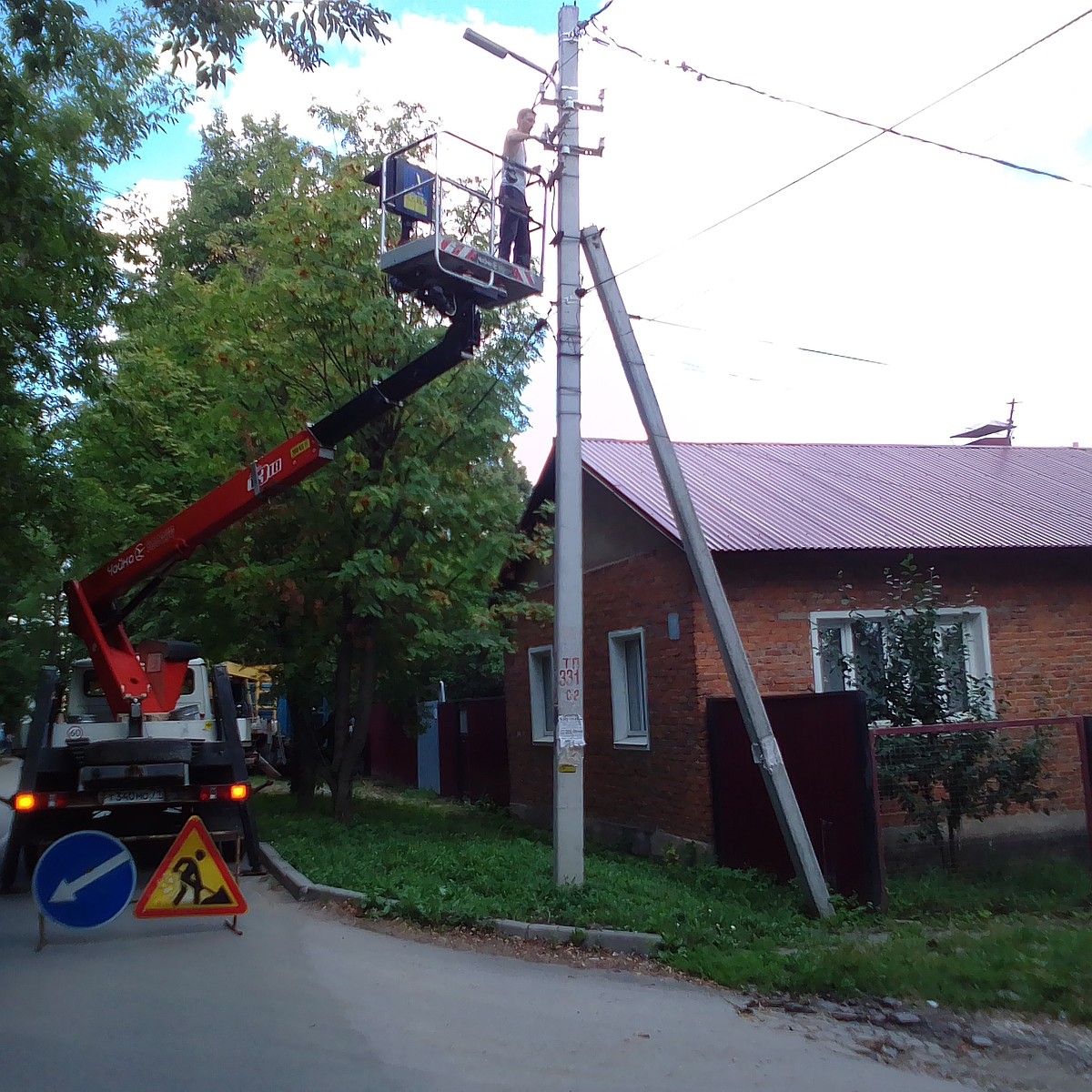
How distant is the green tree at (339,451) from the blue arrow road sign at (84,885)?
4567 mm

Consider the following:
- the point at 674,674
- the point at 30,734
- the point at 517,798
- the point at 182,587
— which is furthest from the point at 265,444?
the point at 517,798

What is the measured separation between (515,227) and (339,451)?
12.9 ft

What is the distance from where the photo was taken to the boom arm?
30.6ft

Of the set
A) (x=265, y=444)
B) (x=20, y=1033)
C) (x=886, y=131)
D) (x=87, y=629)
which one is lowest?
(x=20, y=1033)

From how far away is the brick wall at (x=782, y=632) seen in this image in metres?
11.4

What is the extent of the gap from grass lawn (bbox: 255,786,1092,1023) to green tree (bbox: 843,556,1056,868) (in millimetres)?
607

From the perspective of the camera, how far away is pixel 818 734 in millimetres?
9383

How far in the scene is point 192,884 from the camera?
7852 millimetres

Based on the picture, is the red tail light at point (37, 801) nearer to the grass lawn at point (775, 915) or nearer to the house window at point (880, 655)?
the grass lawn at point (775, 915)

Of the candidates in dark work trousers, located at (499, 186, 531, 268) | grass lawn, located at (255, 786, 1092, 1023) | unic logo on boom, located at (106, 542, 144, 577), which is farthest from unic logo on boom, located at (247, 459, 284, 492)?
grass lawn, located at (255, 786, 1092, 1023)

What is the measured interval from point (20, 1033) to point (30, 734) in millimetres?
5454

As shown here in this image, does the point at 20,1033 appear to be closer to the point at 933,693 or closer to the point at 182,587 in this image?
the point at 933,693

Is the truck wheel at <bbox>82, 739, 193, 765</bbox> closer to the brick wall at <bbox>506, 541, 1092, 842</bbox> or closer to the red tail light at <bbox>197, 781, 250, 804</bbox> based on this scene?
the red tail light at <bbox>197, 781, 250, 804</bbox>

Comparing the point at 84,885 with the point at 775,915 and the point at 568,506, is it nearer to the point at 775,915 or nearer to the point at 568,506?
the point at 568,506
